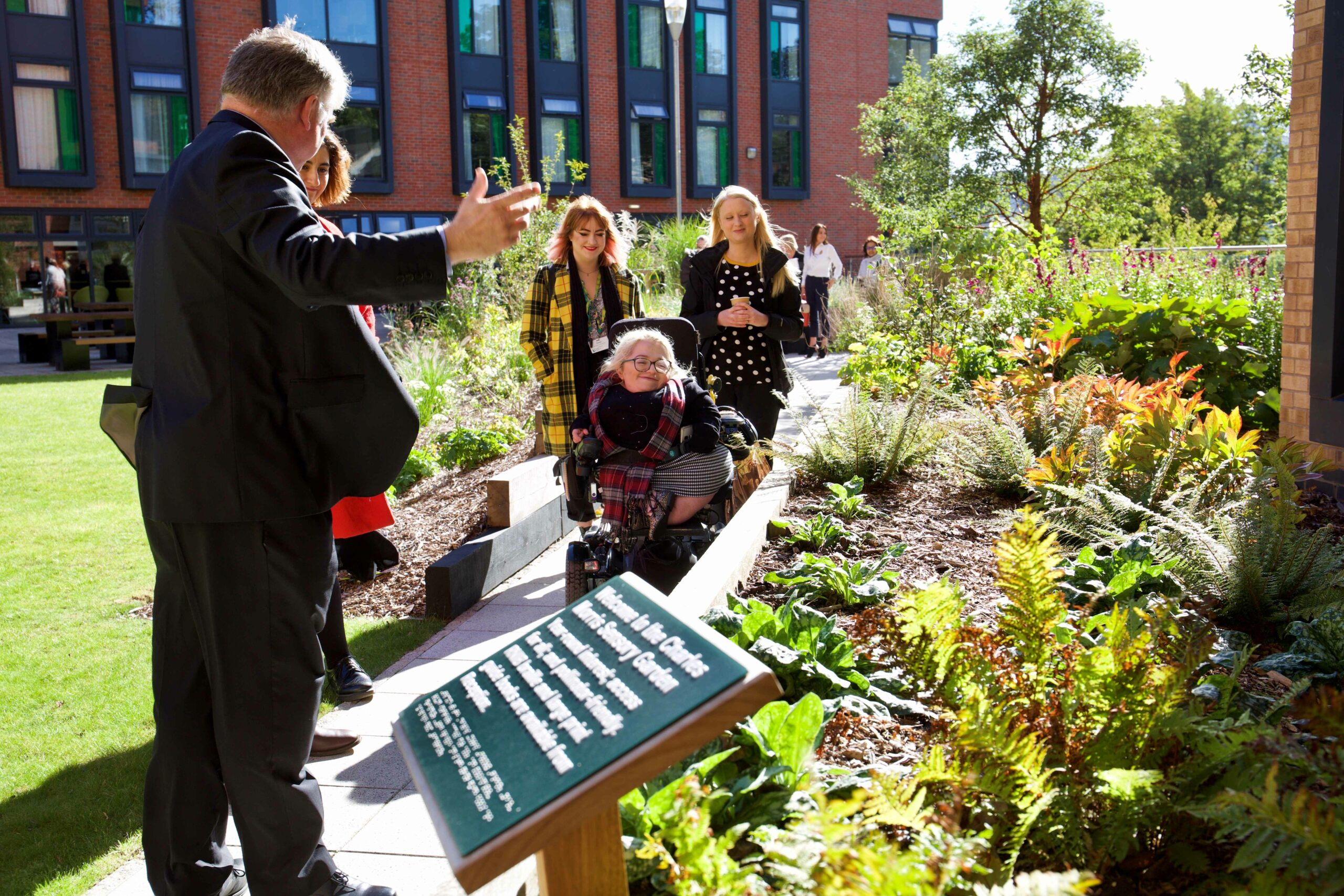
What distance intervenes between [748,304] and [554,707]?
426 cm

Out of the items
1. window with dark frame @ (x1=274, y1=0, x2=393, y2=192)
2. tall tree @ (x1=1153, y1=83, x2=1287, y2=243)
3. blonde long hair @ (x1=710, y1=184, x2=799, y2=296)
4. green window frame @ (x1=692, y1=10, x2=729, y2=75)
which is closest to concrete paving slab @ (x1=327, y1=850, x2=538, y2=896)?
blonde long hair @ (x1=710, y1=184, x2=799, y2=296)

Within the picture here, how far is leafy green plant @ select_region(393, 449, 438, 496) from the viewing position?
7680 mm

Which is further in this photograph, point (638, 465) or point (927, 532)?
point (638, 465)

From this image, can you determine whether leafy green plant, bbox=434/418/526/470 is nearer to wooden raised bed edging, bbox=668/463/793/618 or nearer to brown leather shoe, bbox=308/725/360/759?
wooden raised bed edging, bbox=668/463/793/618

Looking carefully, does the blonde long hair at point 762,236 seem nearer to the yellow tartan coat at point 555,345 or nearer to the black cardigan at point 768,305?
the black cardigan at point 768,305

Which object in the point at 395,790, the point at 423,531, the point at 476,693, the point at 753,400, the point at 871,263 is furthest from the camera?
the point at 871,263

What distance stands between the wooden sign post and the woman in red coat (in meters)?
1.72

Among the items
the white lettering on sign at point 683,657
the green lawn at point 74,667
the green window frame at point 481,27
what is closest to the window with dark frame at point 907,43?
the green window frame at point 481,27

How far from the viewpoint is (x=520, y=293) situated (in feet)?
40.7

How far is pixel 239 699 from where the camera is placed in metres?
2.48

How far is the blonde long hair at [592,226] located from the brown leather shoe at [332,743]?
9.16ft

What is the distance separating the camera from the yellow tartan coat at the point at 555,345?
5816mm

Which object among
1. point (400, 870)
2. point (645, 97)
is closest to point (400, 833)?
Answer: point (400, 870)

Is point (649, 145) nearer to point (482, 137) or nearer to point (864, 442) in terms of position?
point (482, 137)
